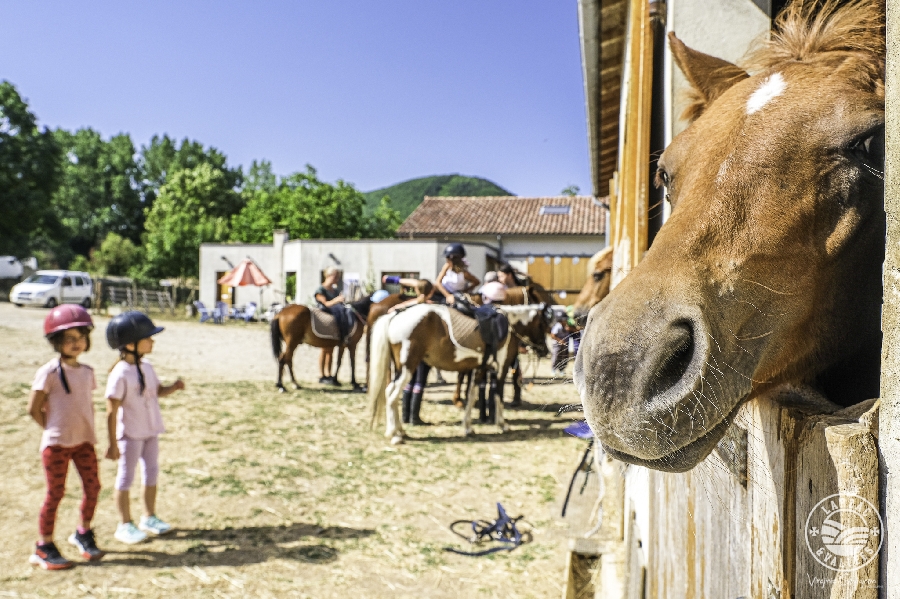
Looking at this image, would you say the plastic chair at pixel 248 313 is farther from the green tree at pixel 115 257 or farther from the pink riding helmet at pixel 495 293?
the green tree at pixel 115 257

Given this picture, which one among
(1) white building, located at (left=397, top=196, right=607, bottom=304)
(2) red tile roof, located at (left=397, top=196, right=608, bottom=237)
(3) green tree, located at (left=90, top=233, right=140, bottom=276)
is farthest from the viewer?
(3) green tree, located at (left=90, top=233, right=140, bottom=276)

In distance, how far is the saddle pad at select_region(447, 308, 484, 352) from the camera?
8.06 metres

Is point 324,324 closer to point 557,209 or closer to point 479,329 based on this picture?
point 479,329

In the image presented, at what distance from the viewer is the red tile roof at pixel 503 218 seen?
30703 mm

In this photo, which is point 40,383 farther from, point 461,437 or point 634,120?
point 461,437

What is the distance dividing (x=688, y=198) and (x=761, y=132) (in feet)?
0.62

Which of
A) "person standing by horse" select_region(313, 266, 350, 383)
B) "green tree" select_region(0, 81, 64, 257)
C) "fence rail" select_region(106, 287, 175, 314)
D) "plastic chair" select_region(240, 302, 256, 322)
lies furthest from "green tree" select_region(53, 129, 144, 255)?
"person standing by horse" select_region(313, 266, 350, 383)

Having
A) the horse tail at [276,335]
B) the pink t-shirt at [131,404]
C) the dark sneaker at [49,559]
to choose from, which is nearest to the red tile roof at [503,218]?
the horse tail at [276,335]

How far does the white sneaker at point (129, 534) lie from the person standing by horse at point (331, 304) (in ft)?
21.9

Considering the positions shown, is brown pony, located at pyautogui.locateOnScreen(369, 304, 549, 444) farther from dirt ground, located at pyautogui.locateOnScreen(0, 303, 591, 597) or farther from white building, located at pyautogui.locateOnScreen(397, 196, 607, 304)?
white building, located at pyautogui.locateOnScreen(397, 196, 607, 304)

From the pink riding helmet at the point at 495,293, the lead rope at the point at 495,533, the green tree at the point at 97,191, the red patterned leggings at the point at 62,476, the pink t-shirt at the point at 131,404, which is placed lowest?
the lead rope at the point at 495,533

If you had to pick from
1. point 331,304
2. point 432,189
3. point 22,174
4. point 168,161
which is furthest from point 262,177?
point 432,189

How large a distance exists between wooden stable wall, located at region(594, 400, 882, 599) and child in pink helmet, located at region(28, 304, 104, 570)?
152 inches

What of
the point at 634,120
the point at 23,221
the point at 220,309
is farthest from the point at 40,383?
the point at 23,221
